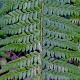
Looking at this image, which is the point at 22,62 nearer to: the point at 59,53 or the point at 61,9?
the point at 59,53

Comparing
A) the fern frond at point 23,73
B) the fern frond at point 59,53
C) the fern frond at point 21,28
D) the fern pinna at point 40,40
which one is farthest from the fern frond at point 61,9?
the fern frond at point 23,73

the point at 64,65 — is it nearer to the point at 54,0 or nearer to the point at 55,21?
the point at 55,21

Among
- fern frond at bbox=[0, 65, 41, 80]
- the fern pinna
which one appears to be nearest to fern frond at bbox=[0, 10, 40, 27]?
the fern pinna

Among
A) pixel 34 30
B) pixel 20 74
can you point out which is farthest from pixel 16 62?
pixel 34 30

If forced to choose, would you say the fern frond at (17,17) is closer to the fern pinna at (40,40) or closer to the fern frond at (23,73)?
the fern pinna at (40,40)

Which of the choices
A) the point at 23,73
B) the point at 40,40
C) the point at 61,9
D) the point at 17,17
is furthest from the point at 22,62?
the point at 61,9

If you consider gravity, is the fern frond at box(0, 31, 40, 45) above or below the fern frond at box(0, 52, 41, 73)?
above

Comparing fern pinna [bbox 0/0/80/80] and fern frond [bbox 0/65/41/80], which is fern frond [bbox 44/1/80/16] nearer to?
fern pinna [bbox 0/0/80/80]

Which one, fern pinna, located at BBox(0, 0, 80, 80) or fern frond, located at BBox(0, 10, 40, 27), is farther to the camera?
fern frond, located at BBox(0, 10, 40, 27)
